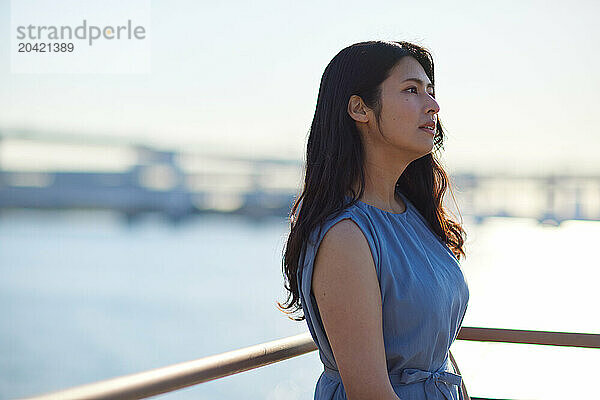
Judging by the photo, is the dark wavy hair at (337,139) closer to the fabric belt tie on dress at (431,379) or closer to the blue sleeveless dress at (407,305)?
the blue sleeveless dress at (407,305)

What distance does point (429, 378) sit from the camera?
4.04 feet

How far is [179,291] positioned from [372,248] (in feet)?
106

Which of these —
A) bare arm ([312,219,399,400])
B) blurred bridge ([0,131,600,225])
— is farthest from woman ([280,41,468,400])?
blurred bridge ([0,131,600,225])

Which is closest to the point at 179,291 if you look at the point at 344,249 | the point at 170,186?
the point at 170,186

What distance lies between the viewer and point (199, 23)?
26.5 m

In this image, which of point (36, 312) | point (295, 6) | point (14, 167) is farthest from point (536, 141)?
point (14, 167)

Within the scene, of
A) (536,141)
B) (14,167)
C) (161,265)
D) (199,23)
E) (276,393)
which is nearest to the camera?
(536,141)

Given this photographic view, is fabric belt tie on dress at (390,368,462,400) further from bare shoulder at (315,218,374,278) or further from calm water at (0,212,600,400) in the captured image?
calm water at (0,212,600,400)

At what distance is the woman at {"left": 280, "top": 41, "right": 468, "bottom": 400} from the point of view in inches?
42.9

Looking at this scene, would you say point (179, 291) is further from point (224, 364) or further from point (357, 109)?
point (357, 109)

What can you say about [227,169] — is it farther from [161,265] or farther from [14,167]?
[14,167]

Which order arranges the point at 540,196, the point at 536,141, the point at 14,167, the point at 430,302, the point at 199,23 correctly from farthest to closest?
the point at 14,167 < the point at 199,23 < the point at 536,141 < the point at 540,196 < the point at 430,302

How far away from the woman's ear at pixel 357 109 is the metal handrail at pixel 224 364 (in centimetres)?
49

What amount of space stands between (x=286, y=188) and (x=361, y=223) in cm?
2241
